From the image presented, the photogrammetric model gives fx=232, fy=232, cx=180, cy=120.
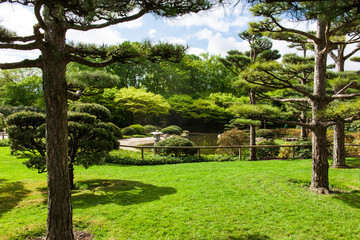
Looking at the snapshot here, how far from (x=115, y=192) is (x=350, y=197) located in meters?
5.17

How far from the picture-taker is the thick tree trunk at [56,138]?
281 centimetres

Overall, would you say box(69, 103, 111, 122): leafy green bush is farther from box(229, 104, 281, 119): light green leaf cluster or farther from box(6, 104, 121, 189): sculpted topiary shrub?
box(229, 104, 281, 119): light green leaf cluster

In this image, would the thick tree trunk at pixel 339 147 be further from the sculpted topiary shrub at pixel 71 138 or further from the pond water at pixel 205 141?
the sculpted topiary shrub at pixel 71 138

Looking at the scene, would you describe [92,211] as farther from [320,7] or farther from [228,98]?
[228,98]

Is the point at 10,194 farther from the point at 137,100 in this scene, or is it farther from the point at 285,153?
the point at 137,100

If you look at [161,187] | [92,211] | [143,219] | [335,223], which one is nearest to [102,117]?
[161,187]

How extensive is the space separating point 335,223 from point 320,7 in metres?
3.41

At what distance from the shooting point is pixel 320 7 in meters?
2.54

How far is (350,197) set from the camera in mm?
5031

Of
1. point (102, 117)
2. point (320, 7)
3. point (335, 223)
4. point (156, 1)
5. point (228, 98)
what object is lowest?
point (335, 223)

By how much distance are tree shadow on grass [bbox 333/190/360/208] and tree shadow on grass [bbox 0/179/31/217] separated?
659 cm

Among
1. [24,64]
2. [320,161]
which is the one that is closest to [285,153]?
[320,161]

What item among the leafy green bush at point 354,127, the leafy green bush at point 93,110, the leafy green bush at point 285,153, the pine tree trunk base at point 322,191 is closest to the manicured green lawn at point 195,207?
the pine tree trunk base at point 322,191

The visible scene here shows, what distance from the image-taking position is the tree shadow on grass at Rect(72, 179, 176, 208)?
4664 mm
